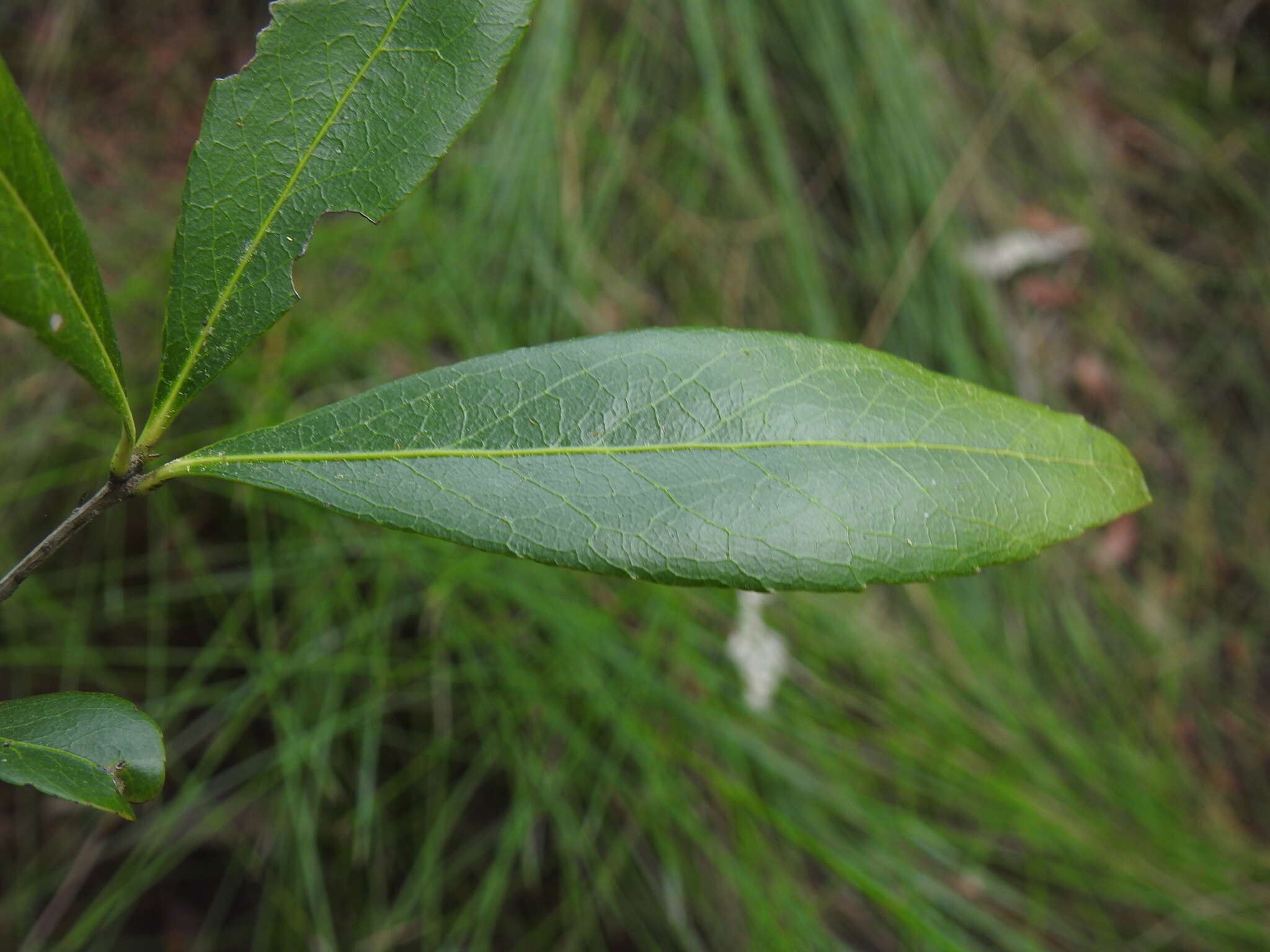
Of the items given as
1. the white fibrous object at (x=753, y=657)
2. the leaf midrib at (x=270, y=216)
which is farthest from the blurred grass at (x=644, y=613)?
the leaf midrib at (x=270, y=216)

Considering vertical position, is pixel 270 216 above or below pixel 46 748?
above

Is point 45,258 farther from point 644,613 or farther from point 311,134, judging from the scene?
point 644,613

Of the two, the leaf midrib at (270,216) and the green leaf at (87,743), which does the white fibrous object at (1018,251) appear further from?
the green leaf at (87,743)

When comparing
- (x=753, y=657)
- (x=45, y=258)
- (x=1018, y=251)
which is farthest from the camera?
(x=1018, y=251)

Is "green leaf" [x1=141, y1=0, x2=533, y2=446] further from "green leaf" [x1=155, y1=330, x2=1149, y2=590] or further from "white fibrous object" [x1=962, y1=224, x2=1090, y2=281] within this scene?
"white fibrous object" [x1=962, y1=224, x2=1090, y2=281]

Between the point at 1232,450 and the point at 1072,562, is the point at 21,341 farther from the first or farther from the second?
the point at 1232,450

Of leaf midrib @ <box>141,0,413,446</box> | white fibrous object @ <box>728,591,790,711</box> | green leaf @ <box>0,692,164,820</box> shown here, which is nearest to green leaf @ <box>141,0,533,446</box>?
leaf midrib @ <box>141,0,413,446</box>

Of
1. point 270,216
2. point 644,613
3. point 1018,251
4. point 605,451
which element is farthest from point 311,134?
point 1018,251
